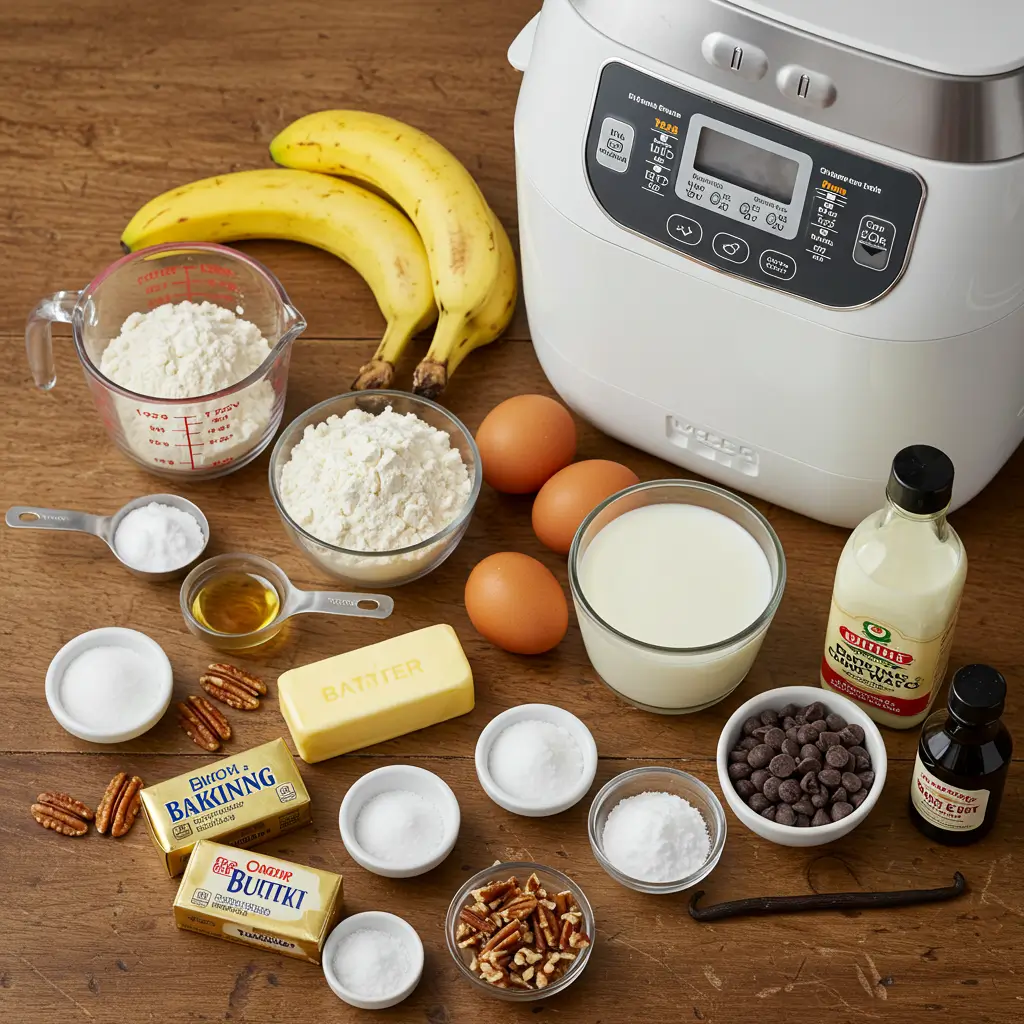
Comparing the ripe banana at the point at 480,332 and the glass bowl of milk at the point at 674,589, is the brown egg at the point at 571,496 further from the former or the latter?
the ripe banana at the point at 480,332

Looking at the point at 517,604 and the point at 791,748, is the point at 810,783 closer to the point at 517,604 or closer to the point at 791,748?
the point at 791,748

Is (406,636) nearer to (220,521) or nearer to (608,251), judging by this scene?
(220,521)

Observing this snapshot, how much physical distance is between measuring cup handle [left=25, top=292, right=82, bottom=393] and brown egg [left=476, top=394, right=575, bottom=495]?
0.40m

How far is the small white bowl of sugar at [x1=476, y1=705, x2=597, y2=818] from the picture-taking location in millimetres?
1131

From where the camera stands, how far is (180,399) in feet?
4.20

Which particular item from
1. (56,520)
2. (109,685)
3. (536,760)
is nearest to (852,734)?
(536,760)

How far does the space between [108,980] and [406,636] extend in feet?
1.15

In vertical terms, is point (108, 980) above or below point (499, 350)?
below

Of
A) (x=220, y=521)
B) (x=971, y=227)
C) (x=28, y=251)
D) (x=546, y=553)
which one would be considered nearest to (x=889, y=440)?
(x=971, y=227)

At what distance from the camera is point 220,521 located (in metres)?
1.33

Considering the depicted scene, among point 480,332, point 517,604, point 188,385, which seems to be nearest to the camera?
point 517,604

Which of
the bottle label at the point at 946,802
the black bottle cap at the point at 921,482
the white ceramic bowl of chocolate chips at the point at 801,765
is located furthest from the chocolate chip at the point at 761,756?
the black bottle cap at the point at 921,482

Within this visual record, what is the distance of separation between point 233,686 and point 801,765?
47 cm

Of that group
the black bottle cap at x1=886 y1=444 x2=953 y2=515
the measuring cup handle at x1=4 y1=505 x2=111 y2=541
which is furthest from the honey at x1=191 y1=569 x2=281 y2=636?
the black bottle cap at x1=886 y1=444 x2=953 y2=515
